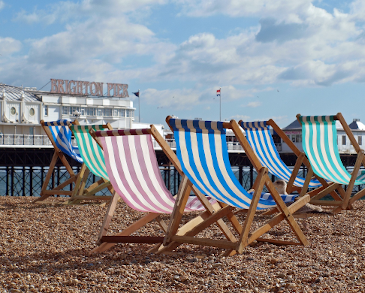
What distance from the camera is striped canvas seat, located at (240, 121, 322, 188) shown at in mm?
6263

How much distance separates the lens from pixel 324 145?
6.08 meters

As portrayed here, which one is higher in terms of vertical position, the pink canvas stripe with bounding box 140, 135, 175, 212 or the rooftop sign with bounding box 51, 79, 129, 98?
the rooftop sign with bounding box 51, 79, 129, 98

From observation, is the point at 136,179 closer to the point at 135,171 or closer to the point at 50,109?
the point at 135,171

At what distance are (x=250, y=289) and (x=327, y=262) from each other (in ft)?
2.47

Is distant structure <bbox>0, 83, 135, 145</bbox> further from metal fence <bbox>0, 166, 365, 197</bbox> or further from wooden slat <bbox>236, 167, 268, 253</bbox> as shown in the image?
wooden slat <bbox>236, 167, 268, 253</bbox>

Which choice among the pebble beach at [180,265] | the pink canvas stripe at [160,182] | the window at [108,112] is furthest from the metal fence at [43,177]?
the window at [108,112]

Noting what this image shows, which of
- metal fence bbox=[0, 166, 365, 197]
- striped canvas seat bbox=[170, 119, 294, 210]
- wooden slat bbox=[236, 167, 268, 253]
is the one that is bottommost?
metal fence bbox=[0, 166, 365, 197]

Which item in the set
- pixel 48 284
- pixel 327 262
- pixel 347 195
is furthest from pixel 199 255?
pixel 347 195

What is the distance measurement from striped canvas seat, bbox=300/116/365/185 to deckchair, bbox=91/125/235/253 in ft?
9.19

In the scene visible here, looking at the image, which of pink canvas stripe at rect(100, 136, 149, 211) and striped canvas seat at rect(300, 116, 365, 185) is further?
striped canvas seat at rect(300, 116, 365, 185)

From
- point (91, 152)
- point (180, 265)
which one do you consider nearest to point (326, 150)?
point (91, 152)

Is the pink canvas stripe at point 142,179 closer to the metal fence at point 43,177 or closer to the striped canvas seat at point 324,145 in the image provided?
the striped canvas seat at point 324,145

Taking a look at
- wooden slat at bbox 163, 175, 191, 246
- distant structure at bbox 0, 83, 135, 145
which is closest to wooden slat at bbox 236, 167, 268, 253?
wooden slat at bbox 163, 175, 191, 246

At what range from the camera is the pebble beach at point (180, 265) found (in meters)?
2.56
